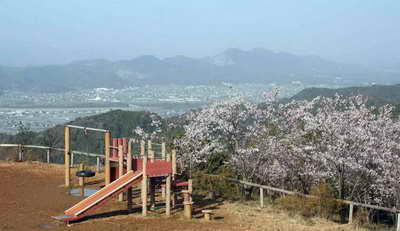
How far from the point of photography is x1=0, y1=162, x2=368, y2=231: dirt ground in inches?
464

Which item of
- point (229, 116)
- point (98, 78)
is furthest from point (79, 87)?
point (229, 116)

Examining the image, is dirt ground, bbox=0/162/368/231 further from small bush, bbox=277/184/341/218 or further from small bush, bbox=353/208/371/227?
small bush, bbox=353/208/371/227

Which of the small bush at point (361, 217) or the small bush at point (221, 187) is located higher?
the small bush at point (221, 187)

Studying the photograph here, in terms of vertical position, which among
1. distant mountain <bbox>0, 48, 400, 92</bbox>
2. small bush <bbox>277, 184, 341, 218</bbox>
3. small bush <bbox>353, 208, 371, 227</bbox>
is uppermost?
distant mountain <bbox>0, 48, 400, 92</bbox>

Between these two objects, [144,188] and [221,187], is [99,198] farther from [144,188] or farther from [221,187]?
[221,187]

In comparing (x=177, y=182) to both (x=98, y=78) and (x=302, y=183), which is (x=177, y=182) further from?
(x=98, y=78)

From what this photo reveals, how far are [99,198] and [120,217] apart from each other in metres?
0.67

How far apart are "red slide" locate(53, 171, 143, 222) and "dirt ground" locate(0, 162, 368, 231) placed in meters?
0.19

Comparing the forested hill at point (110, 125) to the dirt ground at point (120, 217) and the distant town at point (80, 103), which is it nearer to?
the distant town at point (80, 103)

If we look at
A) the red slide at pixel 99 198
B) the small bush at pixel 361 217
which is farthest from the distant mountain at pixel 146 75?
the red slide at pixel 99 198

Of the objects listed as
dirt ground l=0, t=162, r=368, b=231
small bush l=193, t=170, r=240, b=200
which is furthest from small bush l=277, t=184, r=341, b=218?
small bush l=193, t=170, r=240, b=200

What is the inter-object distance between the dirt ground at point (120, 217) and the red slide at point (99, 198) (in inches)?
7.4

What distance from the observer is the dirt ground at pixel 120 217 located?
38.7 feet

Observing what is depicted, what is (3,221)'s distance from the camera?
11992mm
